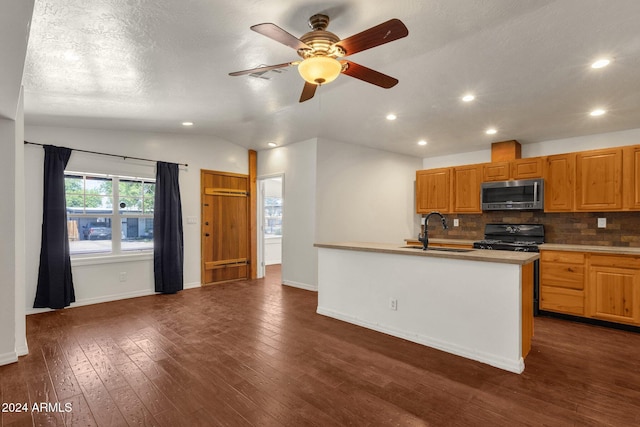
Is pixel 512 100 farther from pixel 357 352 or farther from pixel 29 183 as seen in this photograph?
pixel 29 183

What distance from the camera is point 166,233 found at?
5.10m

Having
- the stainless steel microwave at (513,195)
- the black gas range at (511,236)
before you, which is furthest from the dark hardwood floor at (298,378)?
the stainless steel microwave at (513,195)

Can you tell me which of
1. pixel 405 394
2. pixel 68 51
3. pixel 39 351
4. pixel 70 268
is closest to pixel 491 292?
pixel 405 394

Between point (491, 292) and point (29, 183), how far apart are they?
5.33 m

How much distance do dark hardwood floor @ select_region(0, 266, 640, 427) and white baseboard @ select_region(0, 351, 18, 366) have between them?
9 centimetres

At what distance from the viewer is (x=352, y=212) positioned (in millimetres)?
5727

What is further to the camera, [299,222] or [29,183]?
[299,222]

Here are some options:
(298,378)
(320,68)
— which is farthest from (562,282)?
(320,68)

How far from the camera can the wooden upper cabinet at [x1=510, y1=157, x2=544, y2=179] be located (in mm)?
4552

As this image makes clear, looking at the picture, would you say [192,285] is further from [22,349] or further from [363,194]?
[363,194]

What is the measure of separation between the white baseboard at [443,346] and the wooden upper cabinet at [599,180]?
2699 millimetres

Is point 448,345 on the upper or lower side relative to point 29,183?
lower

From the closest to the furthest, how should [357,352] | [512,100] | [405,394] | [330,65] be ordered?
[330,65], [405,394], [357,352], [512,100]

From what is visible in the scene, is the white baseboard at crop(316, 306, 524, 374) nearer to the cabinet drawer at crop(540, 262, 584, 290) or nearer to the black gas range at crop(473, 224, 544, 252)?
the cabinet drawer at crop(540, 262, 584, 290)
